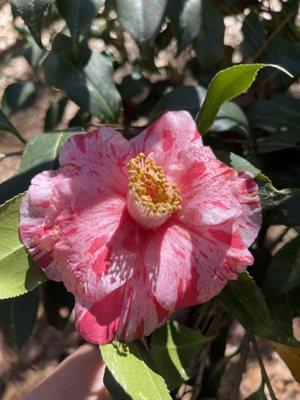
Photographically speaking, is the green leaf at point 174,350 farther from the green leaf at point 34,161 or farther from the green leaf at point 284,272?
the green leaf at point 34,161

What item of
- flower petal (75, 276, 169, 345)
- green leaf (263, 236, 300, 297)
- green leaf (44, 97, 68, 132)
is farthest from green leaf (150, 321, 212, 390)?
green leaf (44, 97, 68, 132)

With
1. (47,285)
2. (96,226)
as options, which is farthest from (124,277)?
(47,285)

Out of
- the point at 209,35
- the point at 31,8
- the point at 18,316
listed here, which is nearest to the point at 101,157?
the point at 31,8

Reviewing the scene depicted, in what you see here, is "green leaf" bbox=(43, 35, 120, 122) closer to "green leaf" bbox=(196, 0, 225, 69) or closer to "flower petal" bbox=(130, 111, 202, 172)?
"green leaf" bbox=(196, 0, 225, 69)

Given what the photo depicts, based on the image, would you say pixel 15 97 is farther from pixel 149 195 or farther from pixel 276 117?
pixel 149 195

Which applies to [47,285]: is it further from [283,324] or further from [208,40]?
[208,40]

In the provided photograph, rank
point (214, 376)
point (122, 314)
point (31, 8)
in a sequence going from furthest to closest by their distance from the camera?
point (214, 376) < point (31, 8) < point (122, 314)
